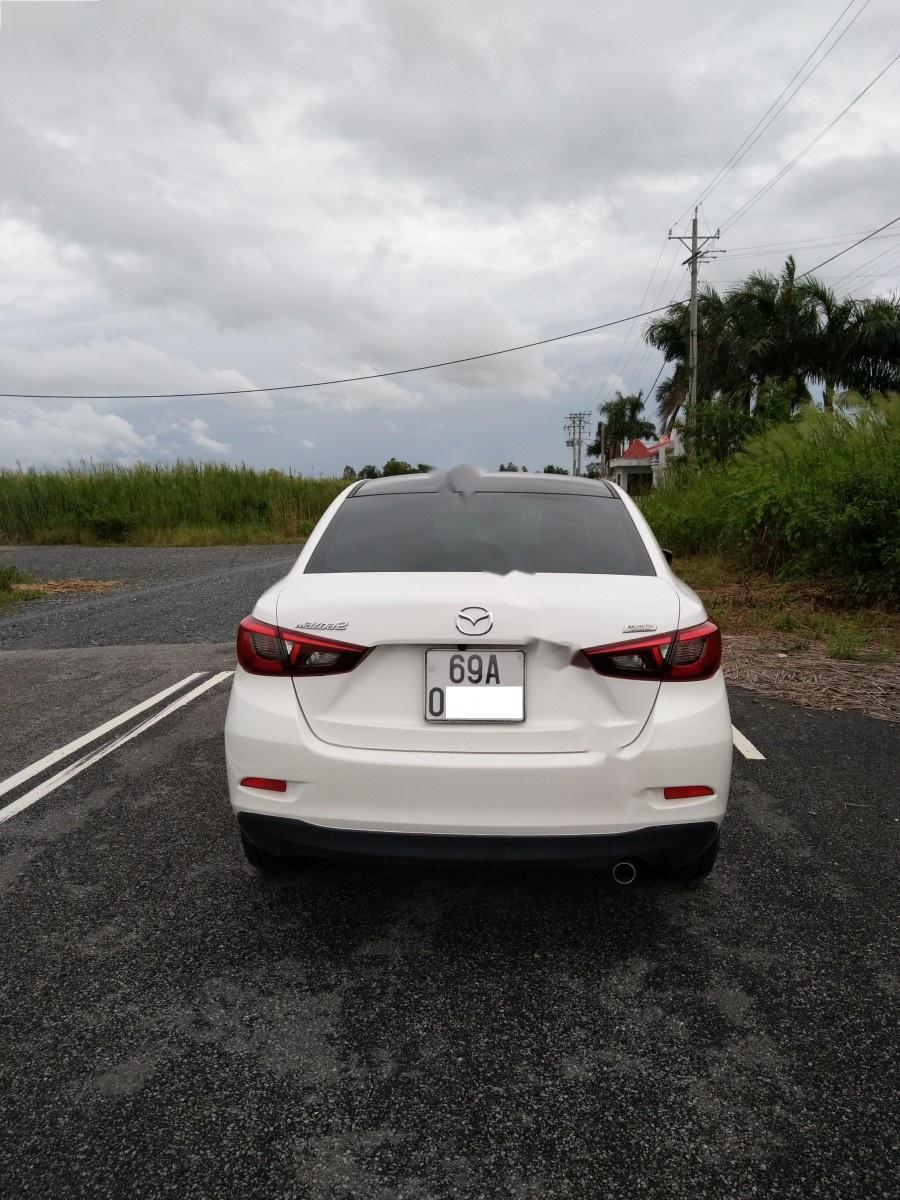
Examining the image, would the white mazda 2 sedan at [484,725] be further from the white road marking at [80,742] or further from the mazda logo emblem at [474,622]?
the white road marking at [80,742]

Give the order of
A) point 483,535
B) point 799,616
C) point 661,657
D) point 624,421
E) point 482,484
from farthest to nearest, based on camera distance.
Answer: point 624,421
point 799,616
point 482,484
point 483,535
point 661,657

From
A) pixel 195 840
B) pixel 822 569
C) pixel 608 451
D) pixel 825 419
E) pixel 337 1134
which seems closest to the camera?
pixel 337 1134

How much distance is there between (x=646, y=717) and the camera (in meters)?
2.38

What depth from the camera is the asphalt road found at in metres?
1.79

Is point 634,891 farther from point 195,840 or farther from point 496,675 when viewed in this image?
point 195,840

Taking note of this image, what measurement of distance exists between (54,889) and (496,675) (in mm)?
1959

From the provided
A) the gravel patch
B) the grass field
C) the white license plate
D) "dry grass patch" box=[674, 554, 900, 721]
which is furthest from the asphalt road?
the gravel patch

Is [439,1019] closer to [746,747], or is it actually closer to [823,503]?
[746,747]

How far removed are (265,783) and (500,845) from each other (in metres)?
0.73

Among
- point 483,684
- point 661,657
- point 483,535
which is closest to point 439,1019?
Answer: point 483,684

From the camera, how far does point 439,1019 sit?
7.47 feet

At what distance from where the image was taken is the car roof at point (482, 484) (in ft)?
11.0

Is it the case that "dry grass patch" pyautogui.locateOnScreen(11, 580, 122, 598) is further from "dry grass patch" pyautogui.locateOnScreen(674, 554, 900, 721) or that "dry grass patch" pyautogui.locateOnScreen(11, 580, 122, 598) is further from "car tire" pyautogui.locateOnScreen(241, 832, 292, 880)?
"car tire" pyautogui.locateOnScreen(241, 832, 292, 880)

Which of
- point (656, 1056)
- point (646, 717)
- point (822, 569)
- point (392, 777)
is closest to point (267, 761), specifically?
point (392, 777)
